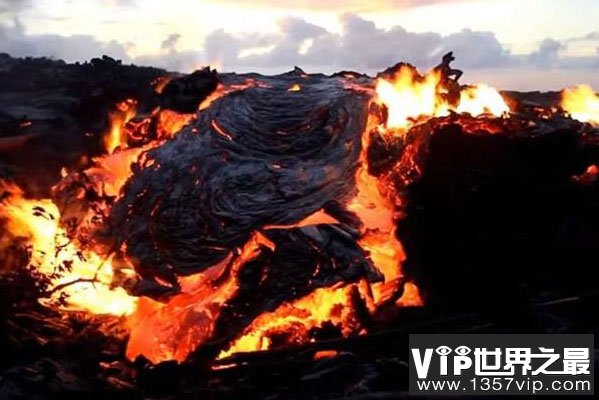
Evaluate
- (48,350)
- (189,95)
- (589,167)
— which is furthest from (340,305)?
(189,95)

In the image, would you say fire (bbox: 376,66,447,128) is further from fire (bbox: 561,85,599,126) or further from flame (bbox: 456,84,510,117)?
fire (bbox: 561,85,599,126)

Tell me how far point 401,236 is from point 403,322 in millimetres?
986

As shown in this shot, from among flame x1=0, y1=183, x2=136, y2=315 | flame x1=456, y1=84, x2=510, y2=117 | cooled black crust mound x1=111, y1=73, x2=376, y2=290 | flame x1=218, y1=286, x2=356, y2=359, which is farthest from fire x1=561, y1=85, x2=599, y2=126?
flame x1=0, y1=183, x2=136, y2=315

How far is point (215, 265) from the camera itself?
288 inches

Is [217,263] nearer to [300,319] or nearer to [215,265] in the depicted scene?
[215,265]

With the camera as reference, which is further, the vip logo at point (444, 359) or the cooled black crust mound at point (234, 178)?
the cooled black crust mound at point (234, 178)

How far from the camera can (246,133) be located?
904cm

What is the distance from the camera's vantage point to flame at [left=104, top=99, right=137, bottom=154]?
390 inches

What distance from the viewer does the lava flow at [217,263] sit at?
271 inches

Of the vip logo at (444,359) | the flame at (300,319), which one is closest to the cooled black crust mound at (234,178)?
the flame at (300,319)

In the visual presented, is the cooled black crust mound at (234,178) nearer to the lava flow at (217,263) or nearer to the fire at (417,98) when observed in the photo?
the lava flow at (217,263)

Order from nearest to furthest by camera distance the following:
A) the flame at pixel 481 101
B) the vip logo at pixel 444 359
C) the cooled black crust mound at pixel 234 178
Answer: the vip logo at pixel 444 359 → the cooled black crust mound at pixel 234 178 → the flame at pixel 481 101

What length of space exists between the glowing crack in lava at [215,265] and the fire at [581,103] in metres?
1.91

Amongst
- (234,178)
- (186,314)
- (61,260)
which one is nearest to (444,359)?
(186,314)
